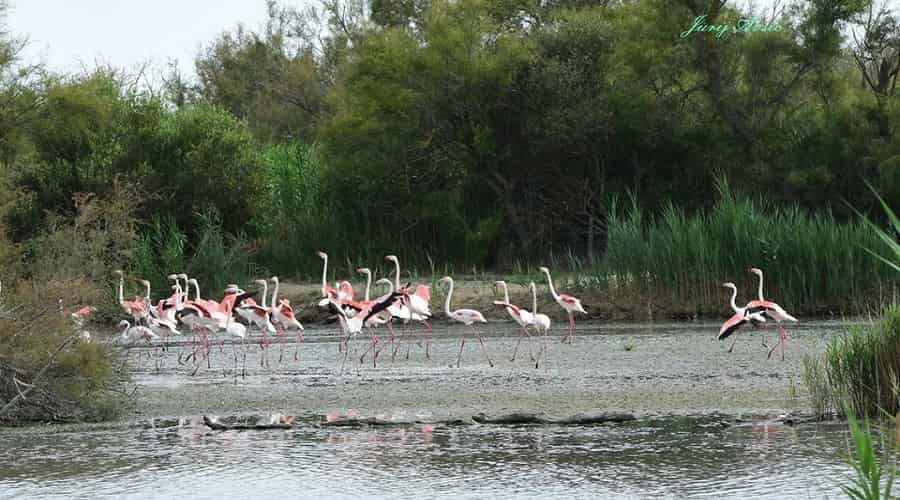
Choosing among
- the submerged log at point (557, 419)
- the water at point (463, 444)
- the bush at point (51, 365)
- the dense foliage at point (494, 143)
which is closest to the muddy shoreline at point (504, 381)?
the water at point (463, 444)

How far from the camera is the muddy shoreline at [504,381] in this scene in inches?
504

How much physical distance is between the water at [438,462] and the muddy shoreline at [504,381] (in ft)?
2.99

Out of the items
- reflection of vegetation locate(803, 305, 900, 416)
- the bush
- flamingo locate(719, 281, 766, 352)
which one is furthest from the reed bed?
the bush

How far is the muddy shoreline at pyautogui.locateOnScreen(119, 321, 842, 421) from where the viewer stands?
1280 cm

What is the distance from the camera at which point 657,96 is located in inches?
1197

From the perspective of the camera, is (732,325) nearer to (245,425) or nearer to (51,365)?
(245,425)

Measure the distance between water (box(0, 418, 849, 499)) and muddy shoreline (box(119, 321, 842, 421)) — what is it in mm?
912

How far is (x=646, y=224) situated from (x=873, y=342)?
19159mm

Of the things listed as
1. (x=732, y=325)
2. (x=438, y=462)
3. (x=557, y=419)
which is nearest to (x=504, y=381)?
(x=557, y=419)

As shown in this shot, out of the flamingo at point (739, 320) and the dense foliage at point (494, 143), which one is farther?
the dense foliage at point (494, 143)

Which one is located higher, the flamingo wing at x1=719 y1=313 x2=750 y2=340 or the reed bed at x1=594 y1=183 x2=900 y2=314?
the reed bed at x1=594 y1=183 x2=900 y2=314

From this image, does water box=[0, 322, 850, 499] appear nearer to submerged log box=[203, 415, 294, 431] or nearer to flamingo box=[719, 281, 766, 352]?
submerged log box=[203, 415, 294, 431]

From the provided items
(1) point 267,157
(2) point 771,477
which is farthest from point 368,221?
(2) point 771,477

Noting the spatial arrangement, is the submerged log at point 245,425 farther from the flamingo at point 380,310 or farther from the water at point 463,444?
the flamingo at point 380,310
